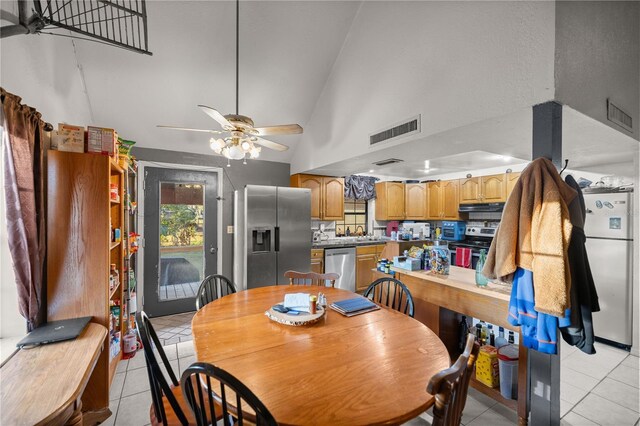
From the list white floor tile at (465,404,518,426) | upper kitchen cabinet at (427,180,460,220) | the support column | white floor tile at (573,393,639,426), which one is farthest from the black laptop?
upper kitchen cabinet at (427,180,460,220)

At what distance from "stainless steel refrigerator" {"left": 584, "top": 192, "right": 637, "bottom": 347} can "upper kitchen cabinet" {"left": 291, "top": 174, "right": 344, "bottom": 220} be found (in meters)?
3.35

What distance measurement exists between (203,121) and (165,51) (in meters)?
0.88

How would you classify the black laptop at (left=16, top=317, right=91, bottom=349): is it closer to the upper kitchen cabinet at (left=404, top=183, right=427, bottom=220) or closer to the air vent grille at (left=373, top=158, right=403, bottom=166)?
the air vent grille at (left=373, top=158, right=403, bottom=166)

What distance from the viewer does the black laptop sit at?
5.27 feet

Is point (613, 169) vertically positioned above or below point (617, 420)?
above

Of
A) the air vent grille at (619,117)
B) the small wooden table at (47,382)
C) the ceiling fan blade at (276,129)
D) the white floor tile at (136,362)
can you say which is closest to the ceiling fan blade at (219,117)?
the ceiling fan blade at (276,129)

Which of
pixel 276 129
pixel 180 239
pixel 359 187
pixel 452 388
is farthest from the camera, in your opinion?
pixel 359 187

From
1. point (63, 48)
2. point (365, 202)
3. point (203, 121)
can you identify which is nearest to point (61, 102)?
point (63, 48)

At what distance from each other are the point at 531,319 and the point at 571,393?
57.8 inches

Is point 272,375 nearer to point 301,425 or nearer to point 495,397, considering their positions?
point 301,425

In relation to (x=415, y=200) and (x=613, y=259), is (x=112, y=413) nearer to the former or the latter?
(x=613, y=259)

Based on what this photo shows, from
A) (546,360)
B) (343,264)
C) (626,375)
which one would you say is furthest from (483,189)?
(546,360)

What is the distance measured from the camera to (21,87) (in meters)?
1.74

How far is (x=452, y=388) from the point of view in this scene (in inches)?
35.8
